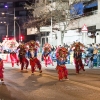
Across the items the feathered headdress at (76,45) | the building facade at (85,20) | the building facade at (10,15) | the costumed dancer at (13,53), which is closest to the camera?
the feathered headdress at (76,45)

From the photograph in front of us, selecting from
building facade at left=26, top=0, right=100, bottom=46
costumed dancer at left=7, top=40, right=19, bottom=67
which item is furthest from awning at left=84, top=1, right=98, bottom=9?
costumed dancer at left=7, top=40, right=19, bottom=67

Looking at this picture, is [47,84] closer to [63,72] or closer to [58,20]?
[63,72]

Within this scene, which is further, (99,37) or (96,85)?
(99,37)

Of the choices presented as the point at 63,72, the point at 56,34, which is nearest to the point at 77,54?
the point at 63,72

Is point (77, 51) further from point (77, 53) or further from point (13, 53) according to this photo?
point (13, 53)

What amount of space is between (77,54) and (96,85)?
5.42 meters

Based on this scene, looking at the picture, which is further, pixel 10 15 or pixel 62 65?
pixel 10 15

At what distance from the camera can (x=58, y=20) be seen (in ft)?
118

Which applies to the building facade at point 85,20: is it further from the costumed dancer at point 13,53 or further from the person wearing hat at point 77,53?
the person wearing hat at point 77,53

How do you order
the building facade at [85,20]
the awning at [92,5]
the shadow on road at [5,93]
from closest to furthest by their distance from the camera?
the shadow on road at [5,93] → the building facade at [85,20] → the awning at [92,5]

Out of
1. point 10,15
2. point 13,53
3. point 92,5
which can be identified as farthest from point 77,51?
point 10,15

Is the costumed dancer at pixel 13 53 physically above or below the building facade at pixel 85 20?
below

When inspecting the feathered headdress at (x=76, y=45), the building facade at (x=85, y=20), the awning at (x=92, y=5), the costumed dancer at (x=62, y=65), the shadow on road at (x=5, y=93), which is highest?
the awning at (x=92, y=5)

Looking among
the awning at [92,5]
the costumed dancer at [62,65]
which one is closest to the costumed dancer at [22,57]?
the costumed dancer at [62,65]
